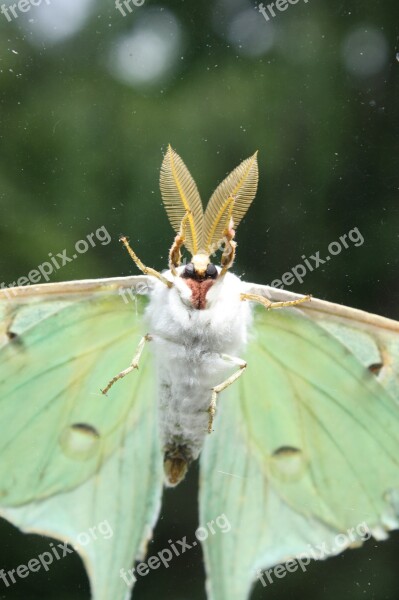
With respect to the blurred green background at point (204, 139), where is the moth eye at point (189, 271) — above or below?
above

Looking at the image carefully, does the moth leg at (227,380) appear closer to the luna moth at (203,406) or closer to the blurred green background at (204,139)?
the luna moth at (203,406)

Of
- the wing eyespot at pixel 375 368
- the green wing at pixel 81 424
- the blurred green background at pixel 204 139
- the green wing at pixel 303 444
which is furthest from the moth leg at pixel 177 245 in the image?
the blurred green background at pixel 204 139

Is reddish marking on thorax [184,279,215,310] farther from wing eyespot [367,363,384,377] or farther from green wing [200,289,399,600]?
wing eyespot [367,363,384,377]

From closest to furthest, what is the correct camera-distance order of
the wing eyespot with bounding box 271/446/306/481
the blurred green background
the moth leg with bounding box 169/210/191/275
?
the moth leg with bounding box 169/210/191/275, the wing eyespot with bounding box 271/446/306/481, the blurred green background

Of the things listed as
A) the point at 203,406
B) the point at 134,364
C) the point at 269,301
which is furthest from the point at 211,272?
the point at 203,406

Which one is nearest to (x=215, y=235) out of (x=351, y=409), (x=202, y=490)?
(x=351, y=409)

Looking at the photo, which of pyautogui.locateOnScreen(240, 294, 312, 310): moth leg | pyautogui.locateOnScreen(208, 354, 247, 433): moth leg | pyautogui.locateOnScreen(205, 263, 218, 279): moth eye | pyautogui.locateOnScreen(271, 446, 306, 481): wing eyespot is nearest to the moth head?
pyautogui.locateOnScreen(205, 263, 218, 279): moth eye
